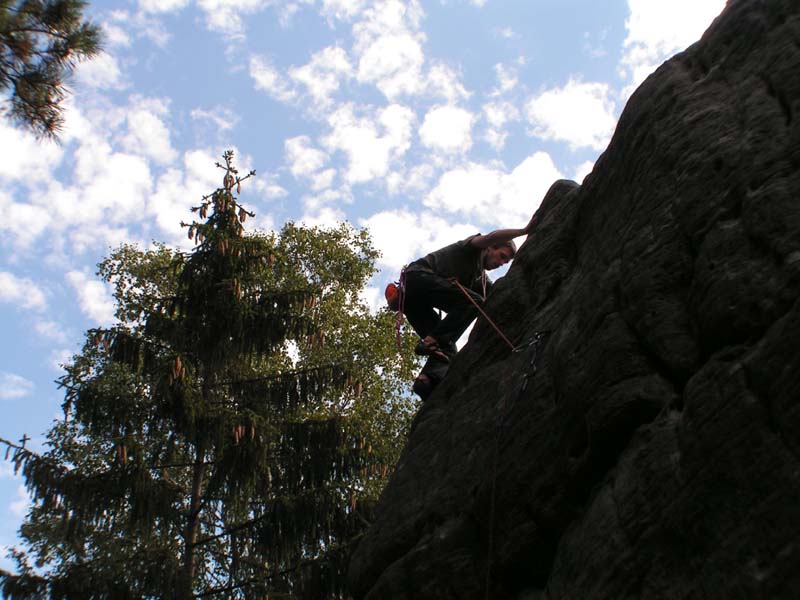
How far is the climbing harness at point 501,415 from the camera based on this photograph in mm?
5055

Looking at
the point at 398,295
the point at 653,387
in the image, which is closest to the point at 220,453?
the point at 398,295

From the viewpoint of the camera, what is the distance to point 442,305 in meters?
8.12

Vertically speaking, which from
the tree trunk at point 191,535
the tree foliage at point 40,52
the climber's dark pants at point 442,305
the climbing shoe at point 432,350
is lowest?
the climbing shoe at point 432,350

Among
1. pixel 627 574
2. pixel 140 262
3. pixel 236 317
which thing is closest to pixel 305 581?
pixel 236 317

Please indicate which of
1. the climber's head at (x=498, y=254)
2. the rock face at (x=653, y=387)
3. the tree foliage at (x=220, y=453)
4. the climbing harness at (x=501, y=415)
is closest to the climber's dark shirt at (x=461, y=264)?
the climber's head at (x=498, y=254)

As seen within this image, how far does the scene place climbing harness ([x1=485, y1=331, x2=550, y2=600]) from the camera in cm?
505

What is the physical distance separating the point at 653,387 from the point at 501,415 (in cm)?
146

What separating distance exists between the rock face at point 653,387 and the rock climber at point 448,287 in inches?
53.3

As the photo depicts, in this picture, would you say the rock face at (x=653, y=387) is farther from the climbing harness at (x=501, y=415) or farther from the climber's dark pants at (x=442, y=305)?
the climber's dark pants at (x=442, y=305)

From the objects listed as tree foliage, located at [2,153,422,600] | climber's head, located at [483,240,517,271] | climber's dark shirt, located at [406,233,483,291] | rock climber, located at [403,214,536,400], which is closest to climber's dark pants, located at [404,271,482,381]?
rock climber, located at [403,214,536,400]

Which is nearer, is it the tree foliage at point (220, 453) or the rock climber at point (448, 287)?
the rock climber at point (448, 287)

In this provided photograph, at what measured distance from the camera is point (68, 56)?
331 inches

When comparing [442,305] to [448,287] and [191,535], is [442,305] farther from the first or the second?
[191,535]

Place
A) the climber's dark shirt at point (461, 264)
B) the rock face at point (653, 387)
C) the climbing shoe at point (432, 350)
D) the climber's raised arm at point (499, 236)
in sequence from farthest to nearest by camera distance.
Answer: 1. the climber's dark shirt at point (461, 264)
2. the climbing shoe at point (432, 350)
3. the climber's raised arm at point (499, 236)
4. the rock face at point (653, 387)
